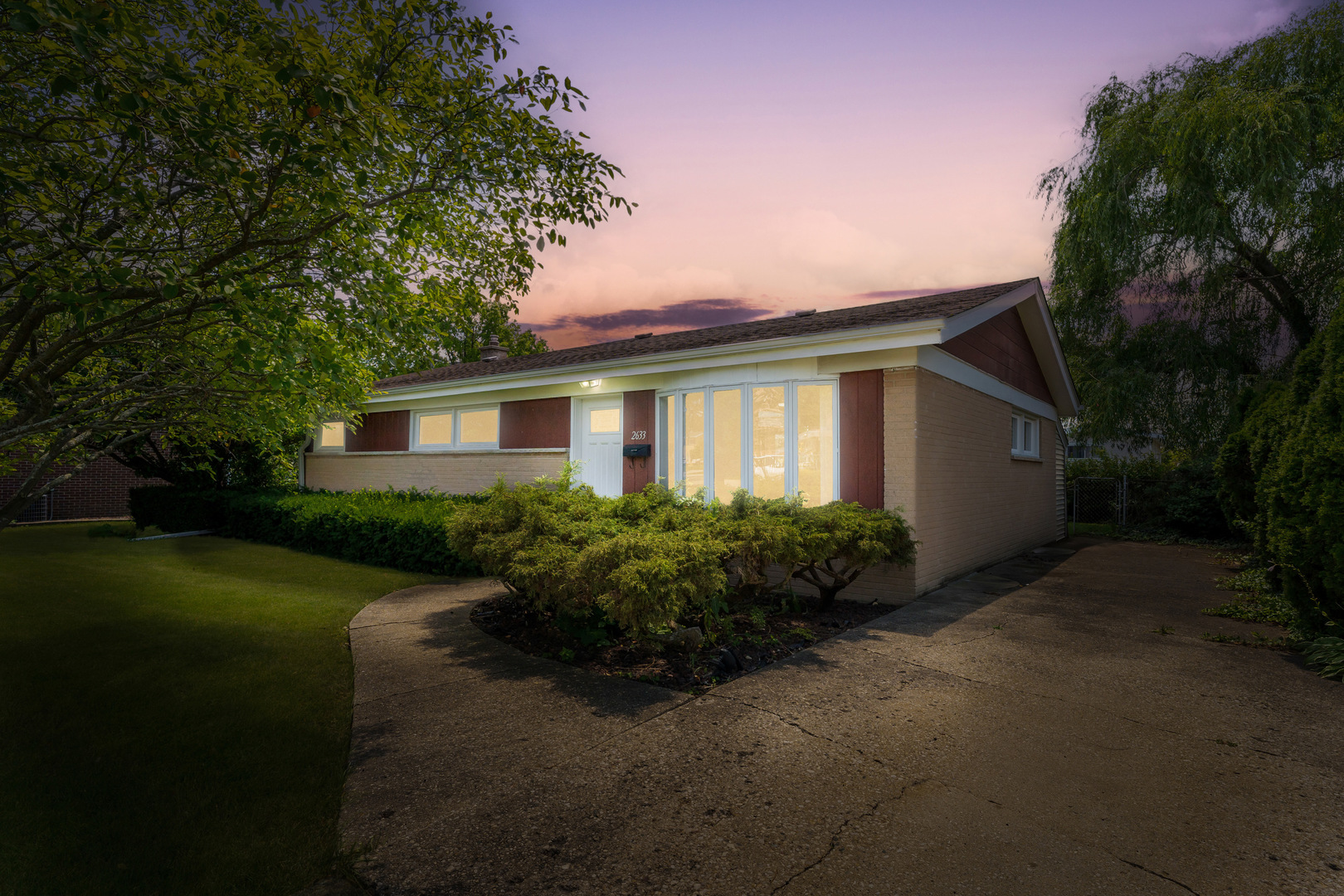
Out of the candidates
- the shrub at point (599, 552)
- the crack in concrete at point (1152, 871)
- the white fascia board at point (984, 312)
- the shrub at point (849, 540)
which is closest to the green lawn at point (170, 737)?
the shrub at point (599, 552)

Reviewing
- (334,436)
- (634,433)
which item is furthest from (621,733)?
(334,436)

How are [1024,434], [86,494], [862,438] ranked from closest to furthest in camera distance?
[862,438] → [1024,434] → [86,494]

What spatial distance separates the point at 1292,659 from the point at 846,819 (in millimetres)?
5291

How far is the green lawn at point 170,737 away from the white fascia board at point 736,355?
316cm

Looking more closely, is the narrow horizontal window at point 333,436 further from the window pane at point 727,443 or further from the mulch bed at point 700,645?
the window pane at point 727,443

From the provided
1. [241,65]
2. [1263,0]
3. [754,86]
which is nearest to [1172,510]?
[1263,0]

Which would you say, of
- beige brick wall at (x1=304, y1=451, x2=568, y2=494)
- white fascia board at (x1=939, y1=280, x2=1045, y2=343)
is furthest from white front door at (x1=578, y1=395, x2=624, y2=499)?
white fascia board at (x1=939, y1=280, x2=1045, y2=343)

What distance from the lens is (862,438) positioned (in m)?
7.78

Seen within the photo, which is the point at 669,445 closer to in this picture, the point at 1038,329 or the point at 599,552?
the point at 599,552

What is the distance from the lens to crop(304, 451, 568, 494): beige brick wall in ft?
38.4

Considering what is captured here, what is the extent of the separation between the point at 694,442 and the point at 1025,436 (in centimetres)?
841

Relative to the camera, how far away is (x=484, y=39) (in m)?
4.57

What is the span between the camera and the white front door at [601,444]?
1037 centimetres

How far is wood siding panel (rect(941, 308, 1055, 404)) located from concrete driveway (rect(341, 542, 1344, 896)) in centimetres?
484
